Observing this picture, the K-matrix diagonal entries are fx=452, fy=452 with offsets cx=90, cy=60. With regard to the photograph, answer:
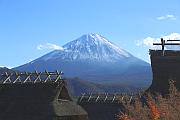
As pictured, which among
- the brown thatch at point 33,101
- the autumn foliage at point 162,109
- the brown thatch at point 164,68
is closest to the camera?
the autumn foliage at point 162,109

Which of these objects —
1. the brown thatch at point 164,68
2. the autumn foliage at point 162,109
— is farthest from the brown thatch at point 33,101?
the brown thatch at point 164,68

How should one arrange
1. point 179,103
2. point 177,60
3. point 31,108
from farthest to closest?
point 177,60
point 31,108
point 179,103

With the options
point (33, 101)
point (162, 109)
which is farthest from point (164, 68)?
point (162, 109)

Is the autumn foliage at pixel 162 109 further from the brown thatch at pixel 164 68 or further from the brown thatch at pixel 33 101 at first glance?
the brown thatch at pixel 33 101

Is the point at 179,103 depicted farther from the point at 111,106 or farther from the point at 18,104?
the point at 111,106

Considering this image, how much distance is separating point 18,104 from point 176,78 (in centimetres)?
1342

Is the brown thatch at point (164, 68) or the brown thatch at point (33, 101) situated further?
the brown thatch at point (164, 68)

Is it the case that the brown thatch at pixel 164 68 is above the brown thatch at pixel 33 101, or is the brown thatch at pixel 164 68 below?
above

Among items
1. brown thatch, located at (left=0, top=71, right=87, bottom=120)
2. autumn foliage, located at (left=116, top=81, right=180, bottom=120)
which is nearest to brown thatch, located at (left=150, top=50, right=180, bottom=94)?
autumn foliage, located at (left=116, top=81, right=180, bottom=120)

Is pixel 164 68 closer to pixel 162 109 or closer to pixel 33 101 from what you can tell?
pixel 33 101

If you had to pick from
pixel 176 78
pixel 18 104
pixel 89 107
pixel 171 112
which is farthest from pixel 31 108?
pixel 171 112

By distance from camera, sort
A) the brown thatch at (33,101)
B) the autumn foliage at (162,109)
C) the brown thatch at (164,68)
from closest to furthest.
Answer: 1. the autumn foliage at (162,109)
2. the brown thatch at (33,101)
3. the brown thatch at (164,68)

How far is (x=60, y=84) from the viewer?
36.8 m

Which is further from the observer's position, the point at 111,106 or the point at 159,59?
the point at 111,106
